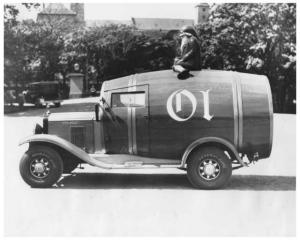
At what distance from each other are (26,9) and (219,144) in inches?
281

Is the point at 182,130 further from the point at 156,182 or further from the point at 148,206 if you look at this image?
the point at 148,206

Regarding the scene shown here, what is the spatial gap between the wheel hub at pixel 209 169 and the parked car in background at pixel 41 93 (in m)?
19.1

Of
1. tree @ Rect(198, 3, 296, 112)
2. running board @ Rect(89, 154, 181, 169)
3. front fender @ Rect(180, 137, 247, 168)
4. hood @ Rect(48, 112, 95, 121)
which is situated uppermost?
tree @ Rect(198, 3, 296, 112)

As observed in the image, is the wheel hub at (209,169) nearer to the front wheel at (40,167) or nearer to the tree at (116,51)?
the front wheel at (40,167)

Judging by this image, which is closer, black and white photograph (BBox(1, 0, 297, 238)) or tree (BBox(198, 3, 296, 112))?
black and white photograph (BBox(1, 0, 297, 238))

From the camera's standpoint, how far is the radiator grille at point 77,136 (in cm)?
784

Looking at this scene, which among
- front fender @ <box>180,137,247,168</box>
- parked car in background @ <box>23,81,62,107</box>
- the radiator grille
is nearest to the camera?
front fender @ <box>180,137,247,168</box>

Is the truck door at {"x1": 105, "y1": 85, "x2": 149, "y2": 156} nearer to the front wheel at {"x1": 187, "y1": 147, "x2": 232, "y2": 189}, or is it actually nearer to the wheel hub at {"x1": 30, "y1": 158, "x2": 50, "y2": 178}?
the front wheel at {"x1": 187, "y1": 147, "x2": 232, "y2": 189}

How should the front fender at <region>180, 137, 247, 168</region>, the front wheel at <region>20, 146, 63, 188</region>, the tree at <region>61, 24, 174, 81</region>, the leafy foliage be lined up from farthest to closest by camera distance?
1. the tree at <region>61, 24, 174, 81</region>
2. the leafy foliage
3. the front wheel at <region>20, 146, 63, 188</region>
4. the front fender at <region>180, 137, 247, 168</region>

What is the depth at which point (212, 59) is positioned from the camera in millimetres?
25469

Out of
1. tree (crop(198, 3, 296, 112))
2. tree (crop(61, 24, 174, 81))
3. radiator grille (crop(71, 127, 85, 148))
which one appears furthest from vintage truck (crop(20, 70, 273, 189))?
tree (crop(61, 24, 174, 81))

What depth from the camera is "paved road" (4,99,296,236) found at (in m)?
5.62

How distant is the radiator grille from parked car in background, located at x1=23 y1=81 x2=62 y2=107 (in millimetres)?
17789

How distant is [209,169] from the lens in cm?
737
